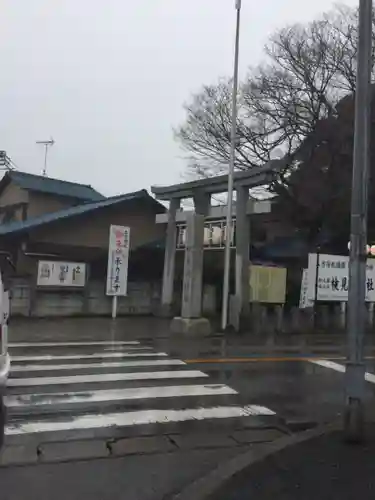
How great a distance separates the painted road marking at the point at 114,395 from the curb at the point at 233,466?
2715 mm

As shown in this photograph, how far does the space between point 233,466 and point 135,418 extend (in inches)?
95.5

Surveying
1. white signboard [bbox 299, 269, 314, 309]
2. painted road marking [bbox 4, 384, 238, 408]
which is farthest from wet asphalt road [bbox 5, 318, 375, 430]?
white signboard [bbox 299, 269, 314, 309]

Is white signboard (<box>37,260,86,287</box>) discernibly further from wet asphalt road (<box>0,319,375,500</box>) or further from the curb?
the curb

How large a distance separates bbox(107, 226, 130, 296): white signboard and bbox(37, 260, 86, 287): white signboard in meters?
1.59

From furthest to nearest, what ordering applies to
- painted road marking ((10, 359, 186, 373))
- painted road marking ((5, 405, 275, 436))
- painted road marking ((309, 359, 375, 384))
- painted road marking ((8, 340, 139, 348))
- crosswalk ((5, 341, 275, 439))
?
painted road marking ((8, 340, 139, 348)), painted road marking ((309, 359, 375, 384)), painted road marking ((10, 359, 186, 373)), crosswalk ((5, 341, 275, 439)), painted road marking ((5, 405, 275, 436))

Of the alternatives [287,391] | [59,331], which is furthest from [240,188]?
[287,391]

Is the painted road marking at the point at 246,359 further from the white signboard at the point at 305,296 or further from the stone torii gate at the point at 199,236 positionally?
the white signboard at the point at 305,296

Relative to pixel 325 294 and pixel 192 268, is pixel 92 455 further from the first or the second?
pixel 325 294

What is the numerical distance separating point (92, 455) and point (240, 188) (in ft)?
50.2

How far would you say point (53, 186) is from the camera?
100 feet

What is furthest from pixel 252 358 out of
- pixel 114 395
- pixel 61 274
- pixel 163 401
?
pixel 61 274

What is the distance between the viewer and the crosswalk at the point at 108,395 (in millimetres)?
7430

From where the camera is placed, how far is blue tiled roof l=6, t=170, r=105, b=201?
29234mm

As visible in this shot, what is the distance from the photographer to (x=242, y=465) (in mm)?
5504
